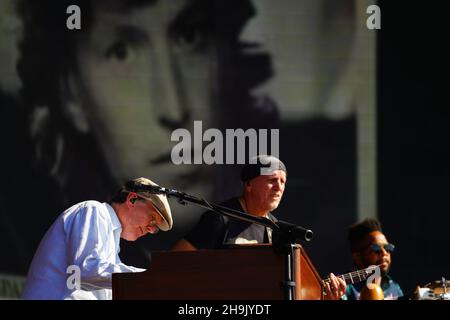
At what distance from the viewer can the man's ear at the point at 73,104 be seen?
9.25m

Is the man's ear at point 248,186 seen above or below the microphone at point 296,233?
above

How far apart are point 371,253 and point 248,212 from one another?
121 centimetres

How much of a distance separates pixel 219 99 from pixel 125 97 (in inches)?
29.0

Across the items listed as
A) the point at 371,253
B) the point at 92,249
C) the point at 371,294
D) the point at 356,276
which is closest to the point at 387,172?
the point at 371,253

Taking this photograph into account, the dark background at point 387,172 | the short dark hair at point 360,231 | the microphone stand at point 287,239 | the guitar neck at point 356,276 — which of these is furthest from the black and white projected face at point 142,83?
the microphone stand at point 287,239

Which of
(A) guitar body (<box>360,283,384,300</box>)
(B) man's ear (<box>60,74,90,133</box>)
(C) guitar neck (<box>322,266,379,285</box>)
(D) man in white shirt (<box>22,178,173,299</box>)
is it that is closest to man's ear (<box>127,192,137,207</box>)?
(D) man in white shirt (<box>22,178,173,299</box>)

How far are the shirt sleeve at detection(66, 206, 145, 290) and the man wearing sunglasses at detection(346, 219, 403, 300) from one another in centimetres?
206

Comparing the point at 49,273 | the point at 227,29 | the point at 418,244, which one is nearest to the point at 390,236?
the point at 418,244

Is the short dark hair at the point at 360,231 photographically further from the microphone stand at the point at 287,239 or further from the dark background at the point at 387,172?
the microphone stand at the point at 287,239

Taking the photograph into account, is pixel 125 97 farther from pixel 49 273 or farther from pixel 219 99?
pixel 49 273

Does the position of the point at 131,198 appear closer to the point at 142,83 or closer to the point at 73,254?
the point at 73,254

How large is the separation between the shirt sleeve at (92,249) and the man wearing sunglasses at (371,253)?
6.77ft

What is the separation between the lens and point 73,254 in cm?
552

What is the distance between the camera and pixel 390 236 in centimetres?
936
